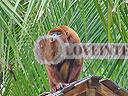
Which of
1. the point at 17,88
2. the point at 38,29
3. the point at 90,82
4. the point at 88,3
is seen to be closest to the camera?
the point at 90,82

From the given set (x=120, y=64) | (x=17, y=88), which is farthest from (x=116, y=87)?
(x=17, y=88)

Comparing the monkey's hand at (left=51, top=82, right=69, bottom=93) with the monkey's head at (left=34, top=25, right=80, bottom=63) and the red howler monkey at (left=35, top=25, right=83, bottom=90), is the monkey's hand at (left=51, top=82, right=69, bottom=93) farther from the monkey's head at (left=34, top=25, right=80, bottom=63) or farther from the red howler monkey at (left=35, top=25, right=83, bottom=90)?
the monkey's head at (left=34, top=25, right=80, bottom=63)

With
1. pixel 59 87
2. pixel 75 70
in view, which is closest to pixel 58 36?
pixel 75 70

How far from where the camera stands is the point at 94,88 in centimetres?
163

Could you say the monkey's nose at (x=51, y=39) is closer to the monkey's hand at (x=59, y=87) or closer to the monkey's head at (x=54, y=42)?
the monkey's head at (x=54, y=42)

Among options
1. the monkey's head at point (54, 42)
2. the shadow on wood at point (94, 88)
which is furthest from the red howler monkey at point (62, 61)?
the shadow on wood at point (94, 88)

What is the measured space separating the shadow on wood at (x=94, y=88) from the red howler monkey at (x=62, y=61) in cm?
34

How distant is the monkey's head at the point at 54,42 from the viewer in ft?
6.57

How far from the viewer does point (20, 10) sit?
2.37m

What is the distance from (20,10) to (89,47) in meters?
0.52

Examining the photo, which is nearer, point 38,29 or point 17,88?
point 38,29

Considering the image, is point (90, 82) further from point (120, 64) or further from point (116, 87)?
point (120, 64)

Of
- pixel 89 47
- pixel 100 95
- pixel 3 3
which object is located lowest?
pixel 100 95

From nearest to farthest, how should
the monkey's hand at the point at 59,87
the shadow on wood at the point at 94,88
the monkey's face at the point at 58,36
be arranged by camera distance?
the shadow on wood at the point at 94,88 < the monkey's hand at the point at 59,87 < the monkey's face at the point at 58,36
